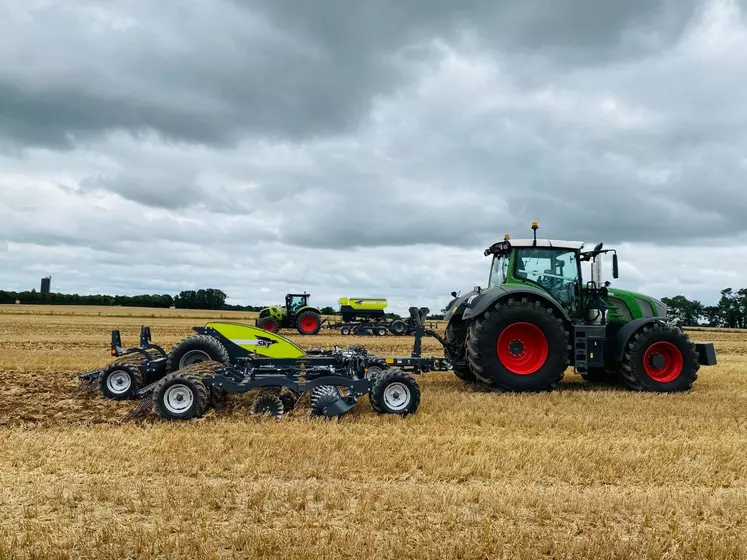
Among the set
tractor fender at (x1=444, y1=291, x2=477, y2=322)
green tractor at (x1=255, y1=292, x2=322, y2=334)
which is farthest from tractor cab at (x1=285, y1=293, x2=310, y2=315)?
tractor fender at (x1=444, y1=291, x2=477, y2=322)

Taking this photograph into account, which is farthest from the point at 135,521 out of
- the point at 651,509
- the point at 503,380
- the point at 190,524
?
the point at 503,380

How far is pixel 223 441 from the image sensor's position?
5.75 meters

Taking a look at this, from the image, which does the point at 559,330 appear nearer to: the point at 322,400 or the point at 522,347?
the point at 522,347

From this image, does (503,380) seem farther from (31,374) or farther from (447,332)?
(31,374)

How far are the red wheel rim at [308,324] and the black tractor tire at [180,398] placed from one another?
785 inches

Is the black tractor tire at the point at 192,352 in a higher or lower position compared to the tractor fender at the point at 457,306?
lower

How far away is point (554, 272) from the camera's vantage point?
10.2 meters

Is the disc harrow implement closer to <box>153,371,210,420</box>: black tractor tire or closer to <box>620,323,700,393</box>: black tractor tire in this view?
<box>153,371,210,420</box>: black tractor tire

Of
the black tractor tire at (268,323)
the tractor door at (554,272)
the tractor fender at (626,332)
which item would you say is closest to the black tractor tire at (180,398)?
the tractor door at (554,272)

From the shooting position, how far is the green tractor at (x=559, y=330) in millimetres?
9117

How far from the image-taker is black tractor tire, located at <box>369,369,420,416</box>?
7.20 m

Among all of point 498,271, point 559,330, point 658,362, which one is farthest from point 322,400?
point 658,362

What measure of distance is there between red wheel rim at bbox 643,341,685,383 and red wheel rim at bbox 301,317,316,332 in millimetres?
18737

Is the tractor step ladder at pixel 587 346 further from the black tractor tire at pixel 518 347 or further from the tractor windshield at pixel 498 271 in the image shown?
the tractor windshield at pixel 498 271
